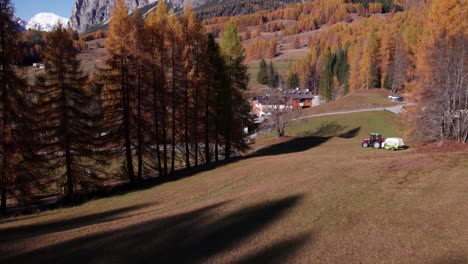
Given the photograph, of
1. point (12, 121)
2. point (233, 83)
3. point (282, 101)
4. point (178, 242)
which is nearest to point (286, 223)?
point (178, 242)

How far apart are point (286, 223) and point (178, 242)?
438 centimetres

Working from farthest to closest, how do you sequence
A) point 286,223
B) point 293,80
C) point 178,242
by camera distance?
point 293,80 < point 286,223 < point 178,242

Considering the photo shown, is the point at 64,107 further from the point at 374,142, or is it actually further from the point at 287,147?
the point at 374,142

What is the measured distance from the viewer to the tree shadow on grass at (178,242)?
11.7 m

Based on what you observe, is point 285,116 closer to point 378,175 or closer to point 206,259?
point 378,175

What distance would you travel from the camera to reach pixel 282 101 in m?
60.1

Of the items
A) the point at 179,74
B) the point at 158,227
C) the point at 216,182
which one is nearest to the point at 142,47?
the point at 179,74

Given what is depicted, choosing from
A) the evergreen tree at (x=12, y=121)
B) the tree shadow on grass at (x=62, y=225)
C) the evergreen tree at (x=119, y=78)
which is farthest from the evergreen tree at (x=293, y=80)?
the evergreen tree at (x=12, y=121)

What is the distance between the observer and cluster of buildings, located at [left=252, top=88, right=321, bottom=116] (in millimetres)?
58378

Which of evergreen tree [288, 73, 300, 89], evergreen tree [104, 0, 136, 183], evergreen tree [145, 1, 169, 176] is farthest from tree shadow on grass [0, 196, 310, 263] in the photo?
evergreen tree [288, 73, 300, 89]

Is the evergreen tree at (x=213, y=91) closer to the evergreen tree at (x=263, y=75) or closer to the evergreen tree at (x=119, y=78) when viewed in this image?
the evergreen tree at (x=119, y=78)

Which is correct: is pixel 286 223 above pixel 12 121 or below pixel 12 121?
below

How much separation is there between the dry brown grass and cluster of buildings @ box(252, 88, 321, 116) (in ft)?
120

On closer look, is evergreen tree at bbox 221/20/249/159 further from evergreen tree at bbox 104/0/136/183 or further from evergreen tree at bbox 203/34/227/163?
evergreen tree at bbox 104/0/136/183
